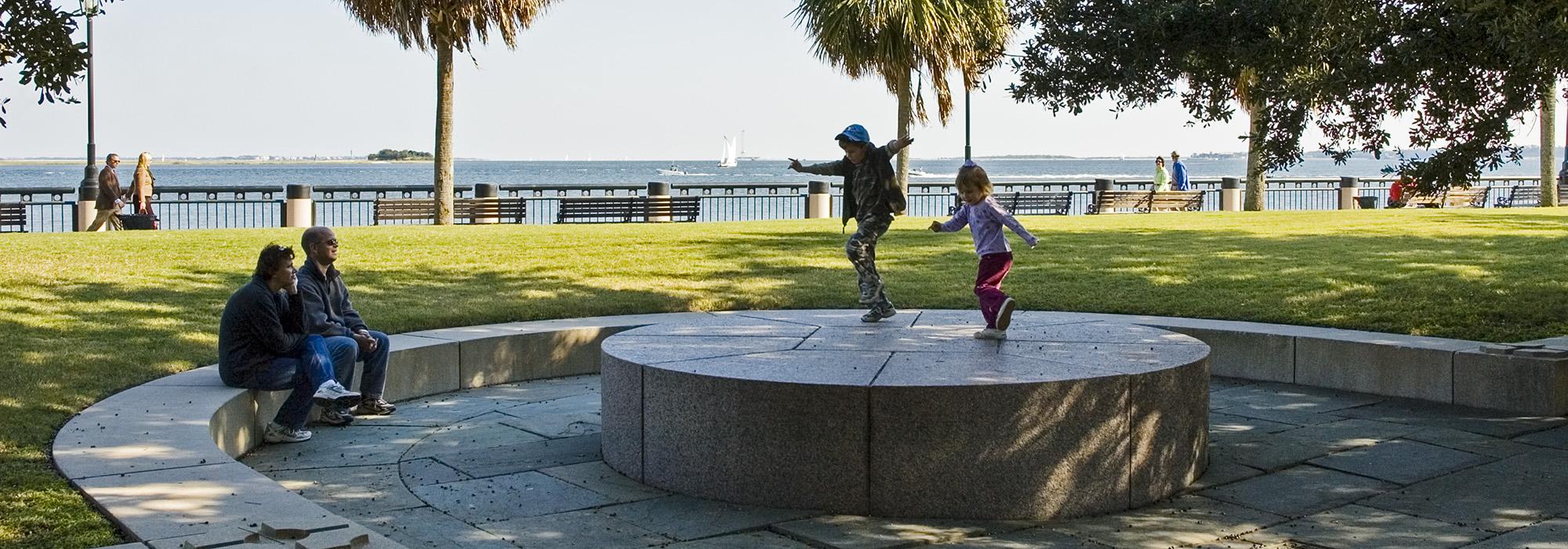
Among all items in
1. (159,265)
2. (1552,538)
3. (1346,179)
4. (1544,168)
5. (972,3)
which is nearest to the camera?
(1552,538)

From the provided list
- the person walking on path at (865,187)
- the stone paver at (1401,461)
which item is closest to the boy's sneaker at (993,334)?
the person walking on path at (865,187)

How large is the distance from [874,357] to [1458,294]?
7.50m

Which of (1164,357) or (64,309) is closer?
(1164,357)

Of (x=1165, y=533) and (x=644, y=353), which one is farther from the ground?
(x=644, y=353)

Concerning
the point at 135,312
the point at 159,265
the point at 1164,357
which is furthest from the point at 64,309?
the point at 1164,357

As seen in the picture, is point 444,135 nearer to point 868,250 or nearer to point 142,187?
point 142,187

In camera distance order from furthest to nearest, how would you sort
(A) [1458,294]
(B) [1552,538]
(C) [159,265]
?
1. (C) [159,265]
2. (A) [1458,294]
3. (B) [1552,538]

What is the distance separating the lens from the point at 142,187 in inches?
949

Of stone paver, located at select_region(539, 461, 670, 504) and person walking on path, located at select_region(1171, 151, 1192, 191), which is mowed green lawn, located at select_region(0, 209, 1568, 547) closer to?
stone paver, located at select_region(539, 461, 670, 504)

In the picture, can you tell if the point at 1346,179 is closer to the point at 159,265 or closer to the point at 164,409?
the point at 159,265

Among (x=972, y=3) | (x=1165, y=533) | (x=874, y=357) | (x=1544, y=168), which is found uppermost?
(x=972, y=3)

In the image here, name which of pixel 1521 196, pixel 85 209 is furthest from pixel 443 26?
pixel 1521 196

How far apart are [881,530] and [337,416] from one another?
3959 mm

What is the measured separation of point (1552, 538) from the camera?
235 inches
